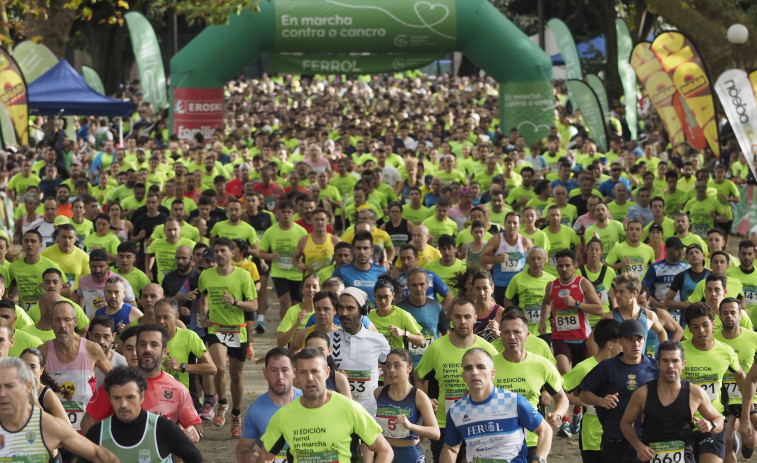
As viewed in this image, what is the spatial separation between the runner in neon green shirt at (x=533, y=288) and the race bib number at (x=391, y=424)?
3.59 metres

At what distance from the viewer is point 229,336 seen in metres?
11.5

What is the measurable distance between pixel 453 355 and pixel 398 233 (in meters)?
6.19

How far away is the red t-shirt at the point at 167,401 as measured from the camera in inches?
288

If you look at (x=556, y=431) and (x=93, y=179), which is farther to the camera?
(x=93, y=179)

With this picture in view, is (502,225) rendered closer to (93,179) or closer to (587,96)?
(93,179)

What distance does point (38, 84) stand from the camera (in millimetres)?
23500

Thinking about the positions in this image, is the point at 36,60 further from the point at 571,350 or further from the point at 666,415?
the point at 666,415

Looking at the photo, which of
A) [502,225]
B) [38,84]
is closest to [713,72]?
[502,225]

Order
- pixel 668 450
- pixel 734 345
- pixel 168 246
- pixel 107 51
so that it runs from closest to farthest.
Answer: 1. pixel 668 450
2. pixel 734 345
3. pixel 168 246
4. pixel 107 51

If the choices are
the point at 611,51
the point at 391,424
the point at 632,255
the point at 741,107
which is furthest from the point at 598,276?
the point at 611,51

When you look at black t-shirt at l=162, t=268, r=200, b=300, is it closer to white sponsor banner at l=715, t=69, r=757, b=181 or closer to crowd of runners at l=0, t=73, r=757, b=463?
crowd of runners at l=0, t=73, r=757, b=463

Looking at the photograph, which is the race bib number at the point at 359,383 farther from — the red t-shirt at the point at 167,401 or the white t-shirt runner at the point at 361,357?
the red t-shirt at the point at 167,401

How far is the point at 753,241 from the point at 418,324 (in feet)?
12.2

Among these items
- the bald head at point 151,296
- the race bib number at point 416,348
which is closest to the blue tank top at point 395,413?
the race bib number at point 416,348
